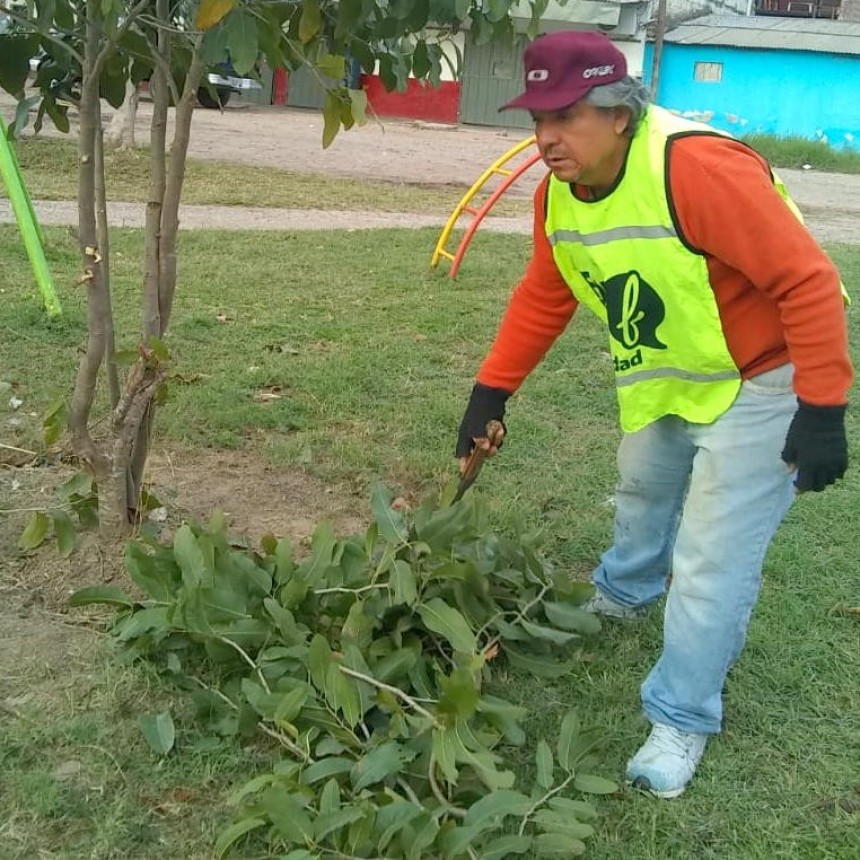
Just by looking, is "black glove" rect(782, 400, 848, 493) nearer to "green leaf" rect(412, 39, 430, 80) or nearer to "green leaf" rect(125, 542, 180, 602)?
"green leaf" rect(412, 39, 430, 80)

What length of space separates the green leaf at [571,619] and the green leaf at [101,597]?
3.53 feet

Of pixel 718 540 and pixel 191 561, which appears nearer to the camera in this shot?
pixel 718 540

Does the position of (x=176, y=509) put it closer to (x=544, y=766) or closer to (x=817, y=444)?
(x=544, y=766)

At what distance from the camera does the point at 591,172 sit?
242 cm

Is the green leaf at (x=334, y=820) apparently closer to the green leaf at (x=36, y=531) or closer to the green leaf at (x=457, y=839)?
the green leaf at (x=457, y=839)

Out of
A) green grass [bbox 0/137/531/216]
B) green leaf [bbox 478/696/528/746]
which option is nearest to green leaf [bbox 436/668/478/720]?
green leaf [bbox 478/696/528/746]

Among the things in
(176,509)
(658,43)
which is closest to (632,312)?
(176,509)

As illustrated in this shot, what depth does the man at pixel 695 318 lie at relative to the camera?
2.27 meters

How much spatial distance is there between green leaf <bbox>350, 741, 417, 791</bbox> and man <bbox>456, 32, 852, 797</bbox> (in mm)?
585

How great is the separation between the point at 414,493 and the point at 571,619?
1.27m

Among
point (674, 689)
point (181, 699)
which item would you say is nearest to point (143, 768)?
point (181, 699)

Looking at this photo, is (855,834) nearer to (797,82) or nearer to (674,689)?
(674,689)

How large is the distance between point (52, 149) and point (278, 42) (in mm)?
11912

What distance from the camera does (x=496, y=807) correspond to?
2230 millimetres
